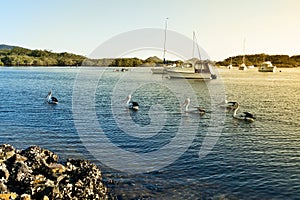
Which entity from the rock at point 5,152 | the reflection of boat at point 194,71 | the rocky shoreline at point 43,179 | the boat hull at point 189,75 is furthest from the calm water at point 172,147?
the boat hull at point 189,75

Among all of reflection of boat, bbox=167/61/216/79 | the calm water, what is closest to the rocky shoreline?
the calm water

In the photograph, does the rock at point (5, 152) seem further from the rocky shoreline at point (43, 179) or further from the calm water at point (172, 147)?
the calm water at point (172, 147)

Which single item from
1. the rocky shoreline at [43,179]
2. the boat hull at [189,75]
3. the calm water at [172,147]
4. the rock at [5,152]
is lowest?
the calm water at [172,147]

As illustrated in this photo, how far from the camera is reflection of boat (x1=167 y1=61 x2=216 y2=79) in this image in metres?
79.6

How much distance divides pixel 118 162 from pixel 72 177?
12.6 feet

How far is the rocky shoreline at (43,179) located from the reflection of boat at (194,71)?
6743cm

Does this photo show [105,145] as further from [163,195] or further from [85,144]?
[163,195]

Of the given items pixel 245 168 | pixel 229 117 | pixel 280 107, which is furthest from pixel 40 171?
pixel 280 107

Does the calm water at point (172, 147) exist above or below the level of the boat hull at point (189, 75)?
below

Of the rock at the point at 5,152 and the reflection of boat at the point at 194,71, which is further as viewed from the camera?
the reflection of boat at the point at 194,71

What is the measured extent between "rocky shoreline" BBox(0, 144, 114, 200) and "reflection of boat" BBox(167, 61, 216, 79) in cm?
6743

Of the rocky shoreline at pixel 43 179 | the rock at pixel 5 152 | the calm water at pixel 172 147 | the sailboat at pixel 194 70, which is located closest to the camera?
the rocky shoreline at pixel 43 179

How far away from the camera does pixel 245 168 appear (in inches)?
637

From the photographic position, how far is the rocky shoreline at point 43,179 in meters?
10.4
